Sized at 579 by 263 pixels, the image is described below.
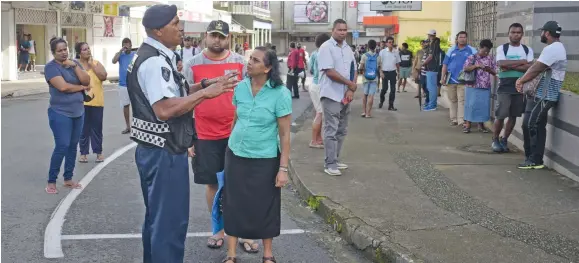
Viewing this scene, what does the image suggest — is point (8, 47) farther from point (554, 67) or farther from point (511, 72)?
point (554, 67)

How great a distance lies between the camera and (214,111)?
205 inches

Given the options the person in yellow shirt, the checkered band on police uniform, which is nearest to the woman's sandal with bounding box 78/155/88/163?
the person in yellow shirt

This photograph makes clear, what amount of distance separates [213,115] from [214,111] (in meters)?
0.03

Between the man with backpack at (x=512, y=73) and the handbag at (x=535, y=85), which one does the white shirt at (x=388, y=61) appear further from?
the handbag at (x=535, y=85)

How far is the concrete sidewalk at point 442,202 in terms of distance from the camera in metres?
4.94

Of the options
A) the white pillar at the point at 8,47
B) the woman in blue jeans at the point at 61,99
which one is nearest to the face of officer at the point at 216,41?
the woman in blue jeans at the point at 61,99

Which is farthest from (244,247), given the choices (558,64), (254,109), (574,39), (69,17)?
(69,17)

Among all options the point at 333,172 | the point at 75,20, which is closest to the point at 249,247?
the point at 333,172

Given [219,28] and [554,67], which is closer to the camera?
[219,28]

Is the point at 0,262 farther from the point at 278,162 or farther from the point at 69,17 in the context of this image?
the point at 69,17

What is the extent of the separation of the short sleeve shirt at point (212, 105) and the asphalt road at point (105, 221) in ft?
3.16

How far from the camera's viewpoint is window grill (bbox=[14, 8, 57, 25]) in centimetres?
2541

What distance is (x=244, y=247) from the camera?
17.3ft

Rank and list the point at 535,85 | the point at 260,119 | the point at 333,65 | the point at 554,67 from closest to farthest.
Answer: the point at 260,119 < the point at 333,65 < the point at 554,67 < the point at 535,85
